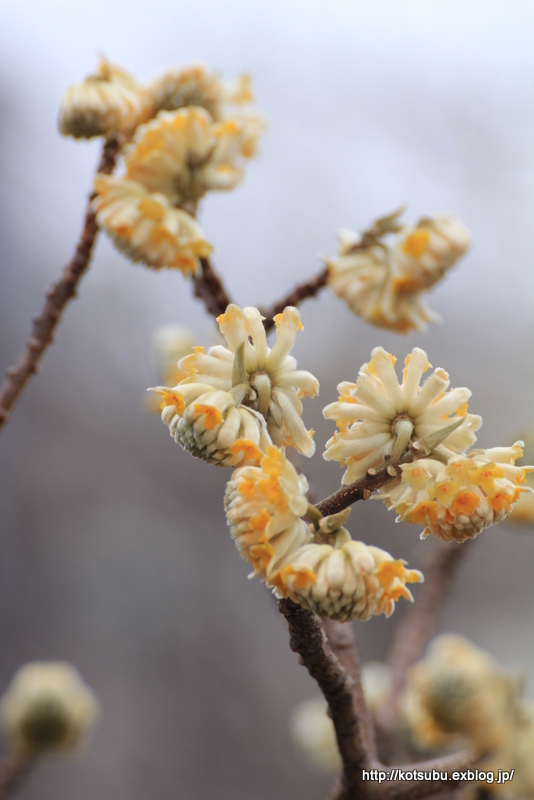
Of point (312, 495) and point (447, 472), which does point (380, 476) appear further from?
point (312, 495)

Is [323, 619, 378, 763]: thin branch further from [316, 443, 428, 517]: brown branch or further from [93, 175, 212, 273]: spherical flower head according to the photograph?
[93, 175, 212, 273]: spherical flower head

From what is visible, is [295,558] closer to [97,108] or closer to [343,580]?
[343,580]

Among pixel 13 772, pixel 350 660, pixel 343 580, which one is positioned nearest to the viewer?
pixel 343 580

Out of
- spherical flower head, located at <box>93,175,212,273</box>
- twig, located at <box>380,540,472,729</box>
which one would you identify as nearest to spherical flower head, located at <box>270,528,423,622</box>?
spherical flower head, located at <box>93,175,212,273</box>

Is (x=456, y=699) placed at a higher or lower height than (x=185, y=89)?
lower

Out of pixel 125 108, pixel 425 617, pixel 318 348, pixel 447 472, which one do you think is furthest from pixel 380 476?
pixel 318 348

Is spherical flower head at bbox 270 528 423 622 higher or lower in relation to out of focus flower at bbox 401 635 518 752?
higher

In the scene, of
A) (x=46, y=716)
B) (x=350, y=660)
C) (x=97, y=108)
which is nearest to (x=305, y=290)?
(x=97, y=108)
